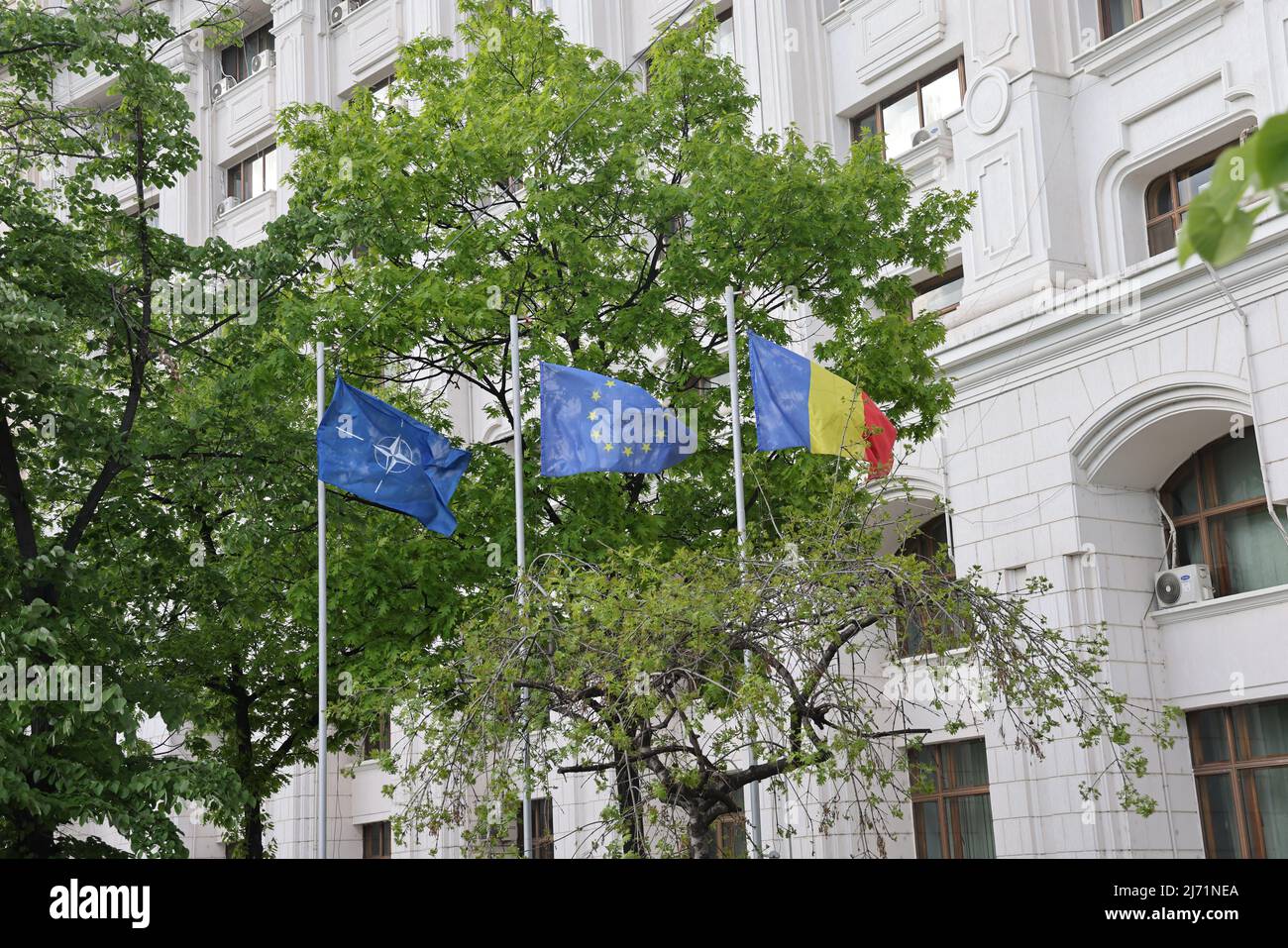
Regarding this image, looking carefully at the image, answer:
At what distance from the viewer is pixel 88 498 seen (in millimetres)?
16906

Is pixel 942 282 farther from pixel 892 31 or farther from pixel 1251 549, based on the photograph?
pixel 1251 549

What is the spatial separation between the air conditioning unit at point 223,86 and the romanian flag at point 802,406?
97.8ft

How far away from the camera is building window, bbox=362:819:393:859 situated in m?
33.9

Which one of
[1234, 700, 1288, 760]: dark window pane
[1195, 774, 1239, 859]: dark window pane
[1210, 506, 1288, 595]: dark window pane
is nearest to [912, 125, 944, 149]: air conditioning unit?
[1210, 506, 1288, 595]: dark window pane

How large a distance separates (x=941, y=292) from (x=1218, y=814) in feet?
30.1

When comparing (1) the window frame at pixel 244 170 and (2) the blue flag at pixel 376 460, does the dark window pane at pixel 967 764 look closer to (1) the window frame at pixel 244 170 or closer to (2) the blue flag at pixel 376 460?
(2) the blue flag at pixel 376 460

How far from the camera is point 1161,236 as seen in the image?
22.4 meters

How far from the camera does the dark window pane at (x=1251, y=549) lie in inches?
826

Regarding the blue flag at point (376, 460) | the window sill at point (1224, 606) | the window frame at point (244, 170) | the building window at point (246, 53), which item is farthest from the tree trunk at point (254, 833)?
the building window at point (246, 53)

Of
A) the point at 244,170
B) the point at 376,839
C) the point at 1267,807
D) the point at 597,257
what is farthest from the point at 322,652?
the point at 244,170
